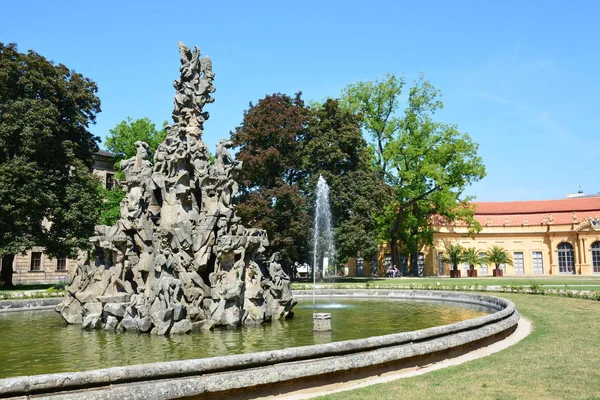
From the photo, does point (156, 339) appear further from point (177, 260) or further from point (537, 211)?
point (537, 211)

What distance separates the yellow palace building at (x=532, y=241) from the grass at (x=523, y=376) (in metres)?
51.4

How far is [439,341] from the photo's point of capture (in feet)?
33.7

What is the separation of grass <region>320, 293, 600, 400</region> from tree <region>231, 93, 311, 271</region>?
29.3 meters

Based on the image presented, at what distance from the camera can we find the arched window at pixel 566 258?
216 feet

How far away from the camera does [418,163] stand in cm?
5262

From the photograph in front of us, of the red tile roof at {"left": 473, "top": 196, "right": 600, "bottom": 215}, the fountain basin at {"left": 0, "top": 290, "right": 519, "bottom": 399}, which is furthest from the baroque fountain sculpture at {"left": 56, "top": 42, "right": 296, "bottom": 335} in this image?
the red tile roof at {"left": 473, "top": 196, "right": 600, "bottom": 215}

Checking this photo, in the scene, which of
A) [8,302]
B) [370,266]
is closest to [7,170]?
[8,302]

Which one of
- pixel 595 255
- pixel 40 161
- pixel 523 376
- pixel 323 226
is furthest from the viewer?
pixel 595 255

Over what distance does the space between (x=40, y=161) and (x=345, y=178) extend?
936 inches

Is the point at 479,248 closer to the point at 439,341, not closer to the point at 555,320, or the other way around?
the point at 555,320

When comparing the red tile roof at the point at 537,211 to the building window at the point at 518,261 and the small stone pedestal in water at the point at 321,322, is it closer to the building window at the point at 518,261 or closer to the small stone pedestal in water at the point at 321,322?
the building window at the point at 518,261

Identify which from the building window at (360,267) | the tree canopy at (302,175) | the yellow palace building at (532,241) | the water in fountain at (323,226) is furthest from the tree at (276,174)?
the yellow palace building at (532,241)

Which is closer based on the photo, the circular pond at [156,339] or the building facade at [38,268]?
the circular pond at [156,339]

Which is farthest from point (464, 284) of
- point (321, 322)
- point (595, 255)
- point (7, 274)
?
point (595, 255)
